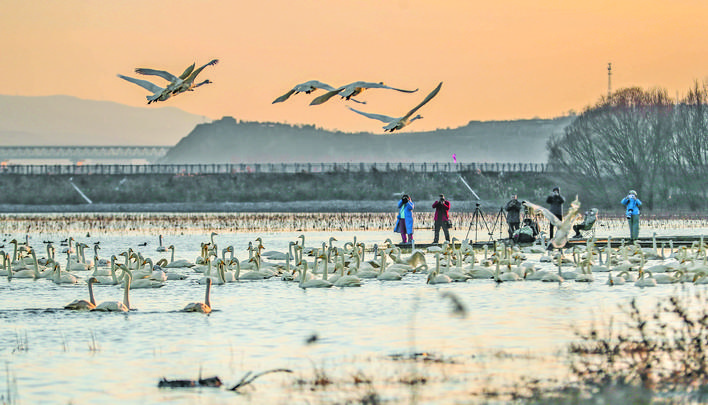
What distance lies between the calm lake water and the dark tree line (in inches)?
2108

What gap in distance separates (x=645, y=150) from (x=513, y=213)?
47032 millimetres

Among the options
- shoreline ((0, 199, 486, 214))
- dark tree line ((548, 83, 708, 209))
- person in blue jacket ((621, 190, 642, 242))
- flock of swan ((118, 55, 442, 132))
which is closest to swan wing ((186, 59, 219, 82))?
flock of swan ((118, 55, 442, 132))

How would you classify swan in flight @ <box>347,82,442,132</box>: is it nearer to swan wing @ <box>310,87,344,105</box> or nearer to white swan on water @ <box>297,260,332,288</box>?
swan wing @ <box>310,87,344,105</box>

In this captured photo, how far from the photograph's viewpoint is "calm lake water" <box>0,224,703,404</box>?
1346 centimetres

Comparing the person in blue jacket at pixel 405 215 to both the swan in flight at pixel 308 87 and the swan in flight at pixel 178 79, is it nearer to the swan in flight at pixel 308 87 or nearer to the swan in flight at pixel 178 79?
the swan in flight at pixel 178 79

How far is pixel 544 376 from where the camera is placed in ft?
45.1

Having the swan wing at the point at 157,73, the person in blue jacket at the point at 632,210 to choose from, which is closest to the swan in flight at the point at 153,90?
the swan wing at the point at 157,73

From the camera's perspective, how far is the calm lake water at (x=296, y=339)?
44.2ft

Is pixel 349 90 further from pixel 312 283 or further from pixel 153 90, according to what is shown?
pixel 312 283

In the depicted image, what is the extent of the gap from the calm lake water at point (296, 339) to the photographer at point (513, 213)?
323 inches

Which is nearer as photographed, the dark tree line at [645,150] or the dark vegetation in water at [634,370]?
the dark vegetation in water at [634,370]

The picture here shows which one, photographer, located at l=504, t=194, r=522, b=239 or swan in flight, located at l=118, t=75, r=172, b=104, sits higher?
swan in flight, located at l=118, t=75, r=172, b=104

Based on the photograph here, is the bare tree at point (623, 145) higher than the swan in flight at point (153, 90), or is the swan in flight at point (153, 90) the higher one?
the bare tree at point (623, 145)

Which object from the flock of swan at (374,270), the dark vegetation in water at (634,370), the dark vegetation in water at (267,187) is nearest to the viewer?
the dark vegetation in water at (634,370)
